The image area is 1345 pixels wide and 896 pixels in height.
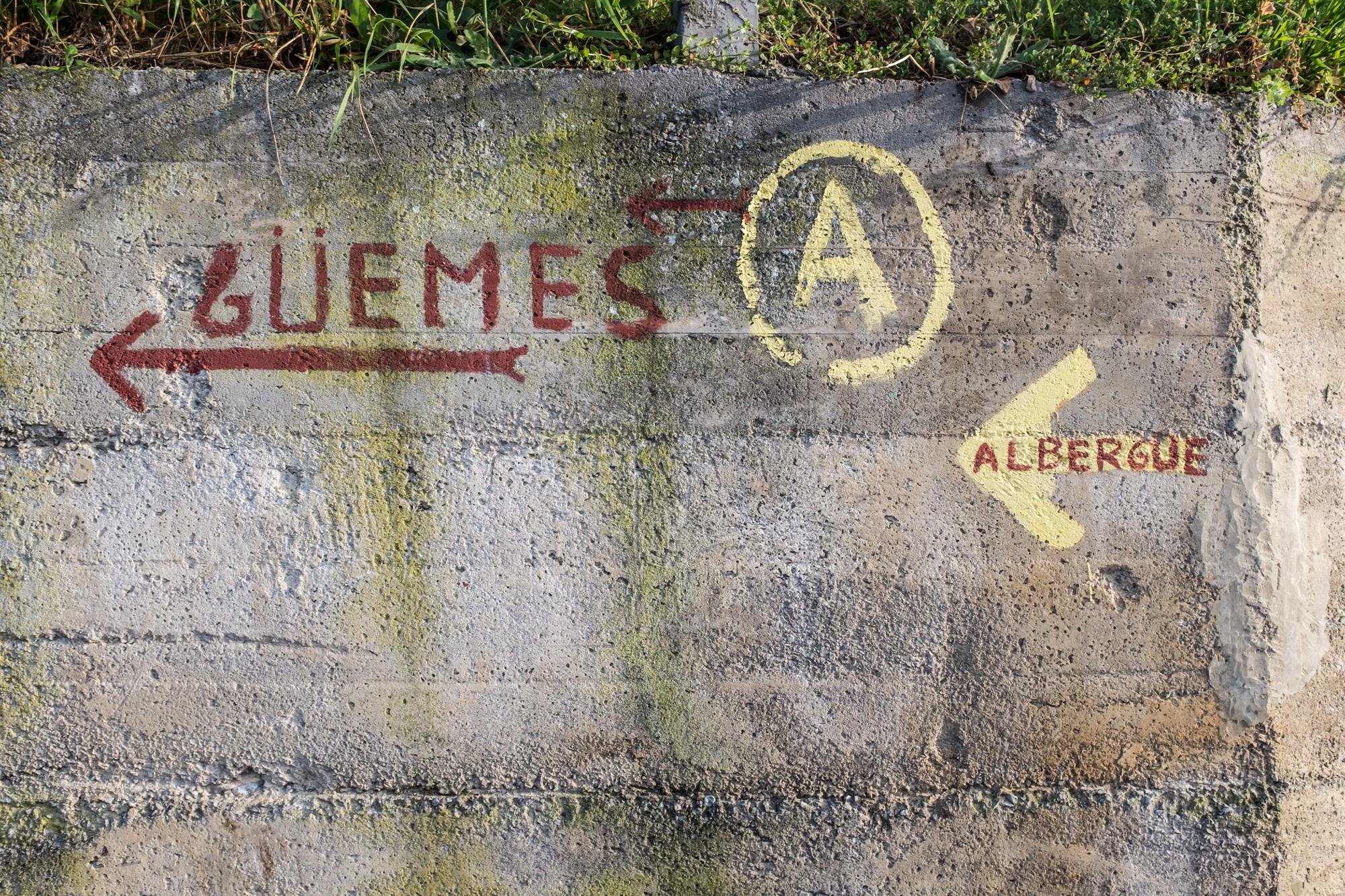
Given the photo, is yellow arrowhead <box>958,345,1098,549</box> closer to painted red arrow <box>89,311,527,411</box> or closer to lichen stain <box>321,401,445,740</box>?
painted red arrow <box>89,311,527,411</box>

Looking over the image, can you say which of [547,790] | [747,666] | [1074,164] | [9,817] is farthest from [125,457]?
[1074,164]

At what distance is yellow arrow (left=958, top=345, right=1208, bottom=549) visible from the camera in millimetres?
2564

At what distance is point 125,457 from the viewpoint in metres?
2.48

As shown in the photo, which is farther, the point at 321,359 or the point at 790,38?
the point at 790,38

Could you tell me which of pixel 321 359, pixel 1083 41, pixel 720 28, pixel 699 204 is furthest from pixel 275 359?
pixel 1083 41

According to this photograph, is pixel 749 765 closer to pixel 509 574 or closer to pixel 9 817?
pixel 509 574

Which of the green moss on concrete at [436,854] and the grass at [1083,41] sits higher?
the grass at [1083,41]

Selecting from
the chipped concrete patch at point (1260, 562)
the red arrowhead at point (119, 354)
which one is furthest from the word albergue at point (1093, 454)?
the red arrowhead at point (119, 354)

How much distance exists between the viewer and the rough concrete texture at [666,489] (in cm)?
247

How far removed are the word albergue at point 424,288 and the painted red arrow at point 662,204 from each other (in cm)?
10

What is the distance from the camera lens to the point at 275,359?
2473 mm

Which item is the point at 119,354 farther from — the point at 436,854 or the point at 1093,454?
the point at 1093,454

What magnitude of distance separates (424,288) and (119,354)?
100cm

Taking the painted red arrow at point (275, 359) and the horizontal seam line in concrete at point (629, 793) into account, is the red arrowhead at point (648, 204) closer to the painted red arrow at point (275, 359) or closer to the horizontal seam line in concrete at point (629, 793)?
the painted red arrow at point (275, 359)
